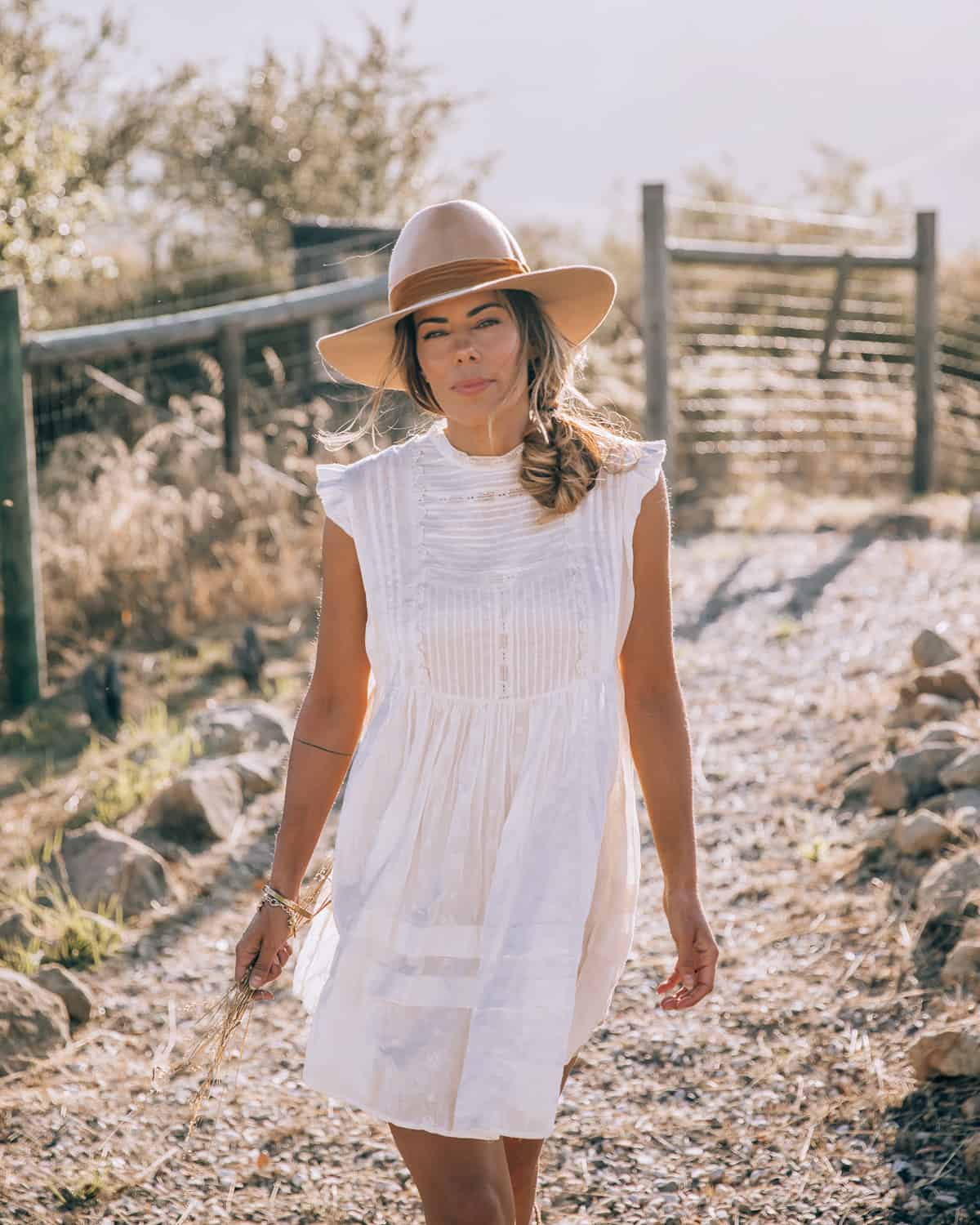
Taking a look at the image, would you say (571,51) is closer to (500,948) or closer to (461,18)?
(461,18)

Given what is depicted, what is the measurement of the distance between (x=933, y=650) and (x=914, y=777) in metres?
1.22

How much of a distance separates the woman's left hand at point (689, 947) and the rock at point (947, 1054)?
97 centimetres

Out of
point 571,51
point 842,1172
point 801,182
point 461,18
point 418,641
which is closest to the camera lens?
point 418,641

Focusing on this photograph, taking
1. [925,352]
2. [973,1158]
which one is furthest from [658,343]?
[973,1158]

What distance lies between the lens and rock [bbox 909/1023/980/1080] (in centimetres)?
291

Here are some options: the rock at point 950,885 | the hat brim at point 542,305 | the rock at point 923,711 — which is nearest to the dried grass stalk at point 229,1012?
the hat brim at point 542,305

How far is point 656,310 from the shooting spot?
27.8ft

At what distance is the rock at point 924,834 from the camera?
389cm

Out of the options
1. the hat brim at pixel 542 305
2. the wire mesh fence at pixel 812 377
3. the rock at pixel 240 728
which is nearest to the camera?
the hat brim at pixel 542 305

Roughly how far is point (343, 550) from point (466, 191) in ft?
35.7

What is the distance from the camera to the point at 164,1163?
2949mm

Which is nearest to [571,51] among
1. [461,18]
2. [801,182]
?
[461,18]

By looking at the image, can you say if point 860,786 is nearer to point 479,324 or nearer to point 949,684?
point 949,684

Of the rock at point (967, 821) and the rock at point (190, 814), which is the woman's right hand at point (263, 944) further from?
the rock at point (190, 814)
